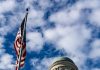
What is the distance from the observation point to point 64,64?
103 m

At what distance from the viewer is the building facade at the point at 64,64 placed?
102688 mm

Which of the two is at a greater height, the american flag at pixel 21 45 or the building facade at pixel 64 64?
the american flag at pixel 21 45

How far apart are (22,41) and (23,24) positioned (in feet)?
9.45

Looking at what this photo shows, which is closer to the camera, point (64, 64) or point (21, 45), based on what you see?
point (21, 45)

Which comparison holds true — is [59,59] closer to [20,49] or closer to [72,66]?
[72,66]

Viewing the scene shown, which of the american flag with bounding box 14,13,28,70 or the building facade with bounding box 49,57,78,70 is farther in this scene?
the building facade with bounding box 49,57,78,70

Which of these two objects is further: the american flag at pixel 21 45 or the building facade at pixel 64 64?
the building facade at pixel 64 64

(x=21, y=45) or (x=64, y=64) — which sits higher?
(x=21, y=45)

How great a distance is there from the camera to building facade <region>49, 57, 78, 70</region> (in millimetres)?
102688

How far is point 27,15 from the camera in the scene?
4475 centimetres

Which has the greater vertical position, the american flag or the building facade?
the american flag

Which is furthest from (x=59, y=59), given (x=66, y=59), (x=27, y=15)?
(x=27, y=15)

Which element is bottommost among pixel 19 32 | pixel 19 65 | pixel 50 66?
pixel 50 66

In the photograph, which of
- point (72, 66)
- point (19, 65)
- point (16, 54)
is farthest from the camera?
point (72, 66)
